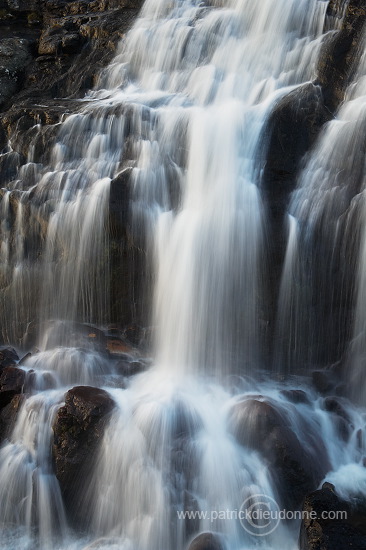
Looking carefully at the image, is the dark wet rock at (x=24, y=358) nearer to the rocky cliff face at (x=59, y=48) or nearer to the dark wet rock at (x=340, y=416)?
the dark wet rock at (x=340, y=416)

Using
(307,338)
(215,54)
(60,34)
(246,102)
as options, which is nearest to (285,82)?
(246,102)

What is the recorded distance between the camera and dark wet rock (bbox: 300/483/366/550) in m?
5.70

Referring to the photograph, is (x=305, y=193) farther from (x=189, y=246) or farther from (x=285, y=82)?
(x=285, y=82)

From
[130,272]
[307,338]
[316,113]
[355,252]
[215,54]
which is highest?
[215,54]

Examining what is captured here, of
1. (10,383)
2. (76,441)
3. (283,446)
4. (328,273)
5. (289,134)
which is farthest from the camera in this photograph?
(289,134)

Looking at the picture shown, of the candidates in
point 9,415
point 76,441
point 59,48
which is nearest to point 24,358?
point 9,415

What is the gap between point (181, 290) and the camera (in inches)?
344

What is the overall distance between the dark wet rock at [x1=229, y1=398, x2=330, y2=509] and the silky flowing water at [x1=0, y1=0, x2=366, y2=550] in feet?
0.28

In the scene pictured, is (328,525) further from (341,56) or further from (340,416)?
(341,56)

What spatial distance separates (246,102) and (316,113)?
1736 millimetres

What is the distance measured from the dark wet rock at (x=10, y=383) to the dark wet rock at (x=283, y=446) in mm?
3044

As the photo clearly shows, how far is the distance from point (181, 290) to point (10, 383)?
285 cm

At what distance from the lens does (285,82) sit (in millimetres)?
10844

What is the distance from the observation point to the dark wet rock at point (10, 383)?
792 centimetres
